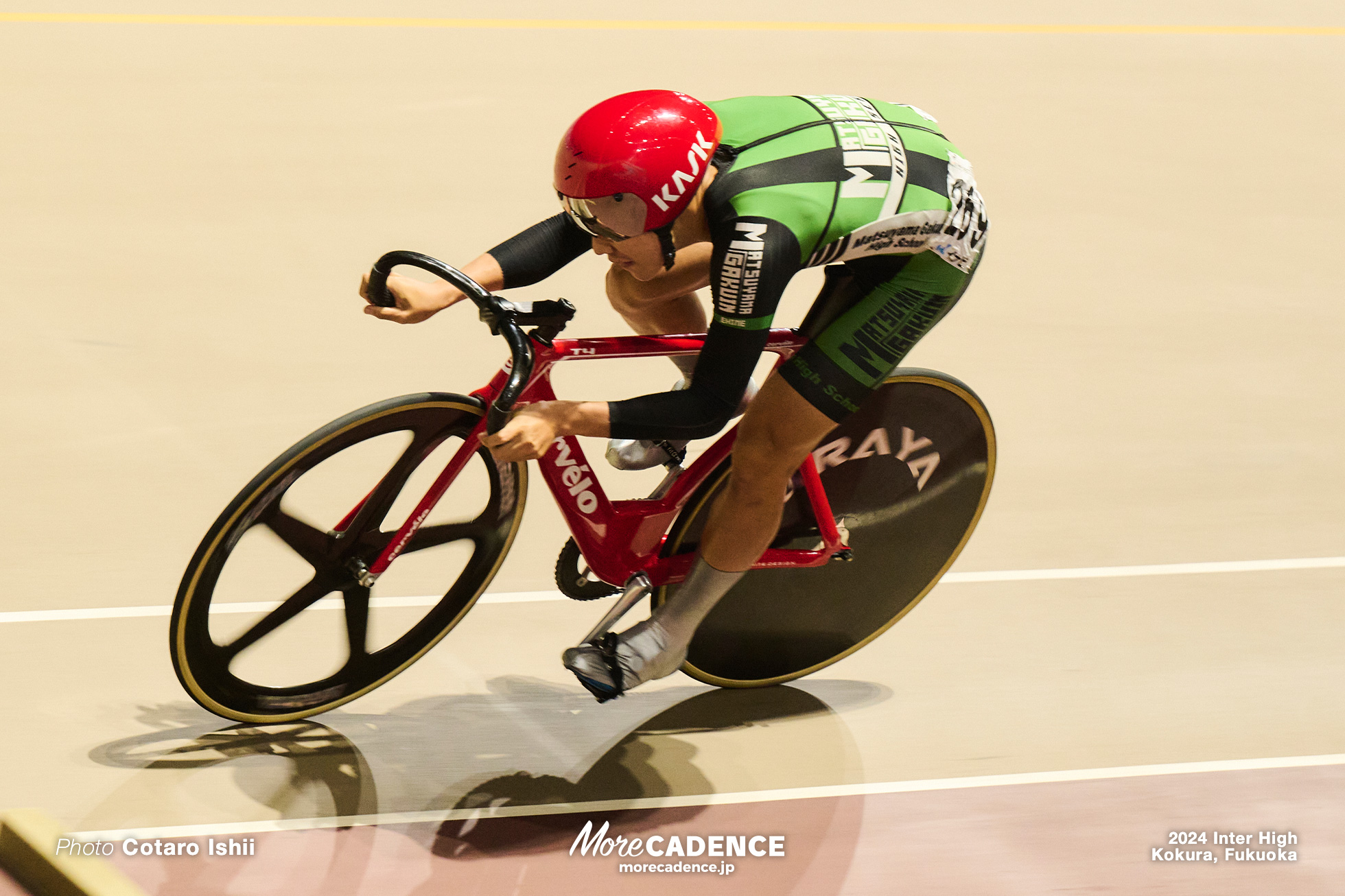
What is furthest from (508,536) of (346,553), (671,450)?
(671,450)

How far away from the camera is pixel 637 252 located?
287cm

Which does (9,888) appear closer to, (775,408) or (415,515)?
(415,515)

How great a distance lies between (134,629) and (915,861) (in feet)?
7.18

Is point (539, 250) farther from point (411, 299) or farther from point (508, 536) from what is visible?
point (508, 536)

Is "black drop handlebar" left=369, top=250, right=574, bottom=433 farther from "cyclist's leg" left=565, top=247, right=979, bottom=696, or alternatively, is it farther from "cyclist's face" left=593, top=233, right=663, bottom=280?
"cyclist's leg" left=565, top=247, right=979, bottom=696

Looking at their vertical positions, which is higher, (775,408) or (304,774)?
(775,408)

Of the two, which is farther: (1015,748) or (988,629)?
(988,629)

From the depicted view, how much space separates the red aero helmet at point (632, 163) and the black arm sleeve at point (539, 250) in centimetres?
39

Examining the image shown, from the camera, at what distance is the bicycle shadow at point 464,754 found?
10.4 ft

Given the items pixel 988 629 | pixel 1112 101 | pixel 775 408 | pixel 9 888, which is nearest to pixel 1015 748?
pixel 988 629

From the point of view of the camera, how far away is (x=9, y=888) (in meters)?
2.83

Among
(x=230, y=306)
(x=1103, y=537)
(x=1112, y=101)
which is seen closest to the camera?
(x=1103, y=537)

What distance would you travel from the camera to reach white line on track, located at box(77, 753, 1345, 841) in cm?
307

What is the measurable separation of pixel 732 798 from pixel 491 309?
1.34 meters
